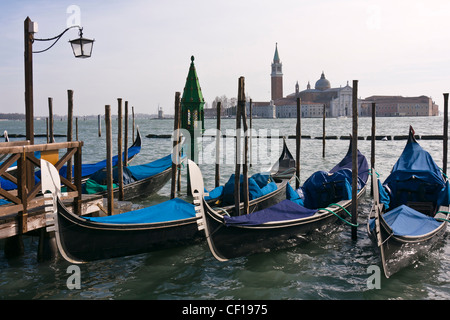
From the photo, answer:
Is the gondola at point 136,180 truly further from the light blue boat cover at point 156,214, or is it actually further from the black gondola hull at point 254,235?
the black gondola hull at point 254,235

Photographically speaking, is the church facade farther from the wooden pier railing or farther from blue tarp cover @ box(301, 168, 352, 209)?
the wooden pier railing

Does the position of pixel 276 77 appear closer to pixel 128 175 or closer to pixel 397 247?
pixel 128 175

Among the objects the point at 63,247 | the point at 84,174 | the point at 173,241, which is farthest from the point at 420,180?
the point at 84,174

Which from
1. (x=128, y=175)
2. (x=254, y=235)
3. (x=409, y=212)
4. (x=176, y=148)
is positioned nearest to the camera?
(x=254, y=235)

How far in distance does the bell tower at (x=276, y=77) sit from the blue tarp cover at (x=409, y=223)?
83915 mm

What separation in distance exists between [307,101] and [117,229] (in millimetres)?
82699

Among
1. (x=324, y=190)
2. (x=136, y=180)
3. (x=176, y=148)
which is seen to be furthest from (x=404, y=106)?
(x=176, y=148)

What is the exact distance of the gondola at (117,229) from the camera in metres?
3.44

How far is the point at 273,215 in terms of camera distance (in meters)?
4.40
